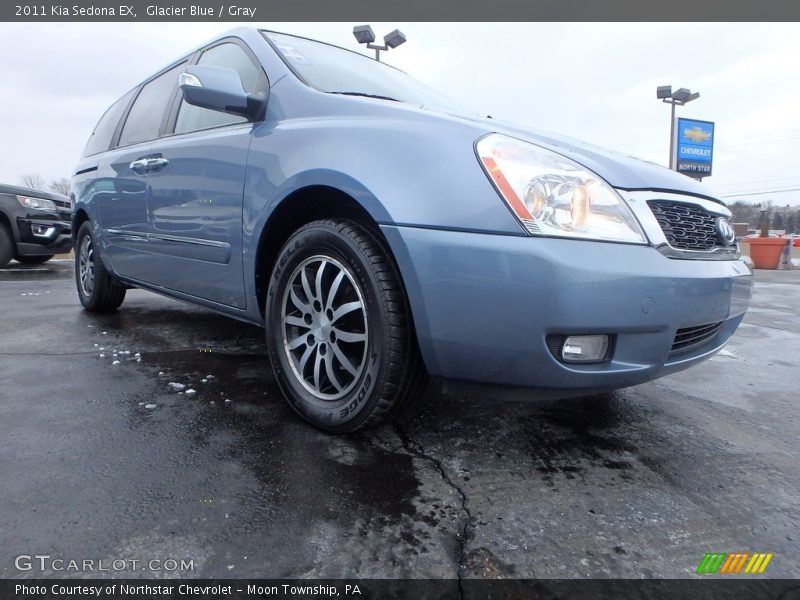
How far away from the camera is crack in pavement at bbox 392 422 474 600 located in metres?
1.21

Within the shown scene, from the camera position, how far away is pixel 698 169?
2406cm

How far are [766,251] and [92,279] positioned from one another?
16.5m

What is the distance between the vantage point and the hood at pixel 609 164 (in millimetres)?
1680

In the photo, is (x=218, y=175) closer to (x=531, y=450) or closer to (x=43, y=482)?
(x=43, y=482)

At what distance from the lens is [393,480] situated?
1595mm

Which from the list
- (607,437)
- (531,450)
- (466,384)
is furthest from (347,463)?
(607,437)

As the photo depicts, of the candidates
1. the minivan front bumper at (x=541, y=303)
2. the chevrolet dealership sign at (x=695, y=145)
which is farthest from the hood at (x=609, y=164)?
the chevrolet dealership sign at (x=695, y=145)

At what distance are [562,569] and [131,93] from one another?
436 centimetres

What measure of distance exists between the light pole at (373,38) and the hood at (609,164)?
8338 millimetres

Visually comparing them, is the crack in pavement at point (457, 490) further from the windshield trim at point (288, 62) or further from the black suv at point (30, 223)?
the black suv at point (30, 223)

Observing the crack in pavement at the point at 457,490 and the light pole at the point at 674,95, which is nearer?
the crack in pavement at the point at 457,490

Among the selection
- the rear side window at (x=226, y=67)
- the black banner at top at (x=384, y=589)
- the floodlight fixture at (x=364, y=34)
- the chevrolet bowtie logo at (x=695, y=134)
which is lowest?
the black banner at top at (x=384, y=589)

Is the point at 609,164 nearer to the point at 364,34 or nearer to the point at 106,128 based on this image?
the point at 106,128

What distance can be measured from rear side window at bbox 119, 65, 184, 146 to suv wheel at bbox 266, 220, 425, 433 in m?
1.86
